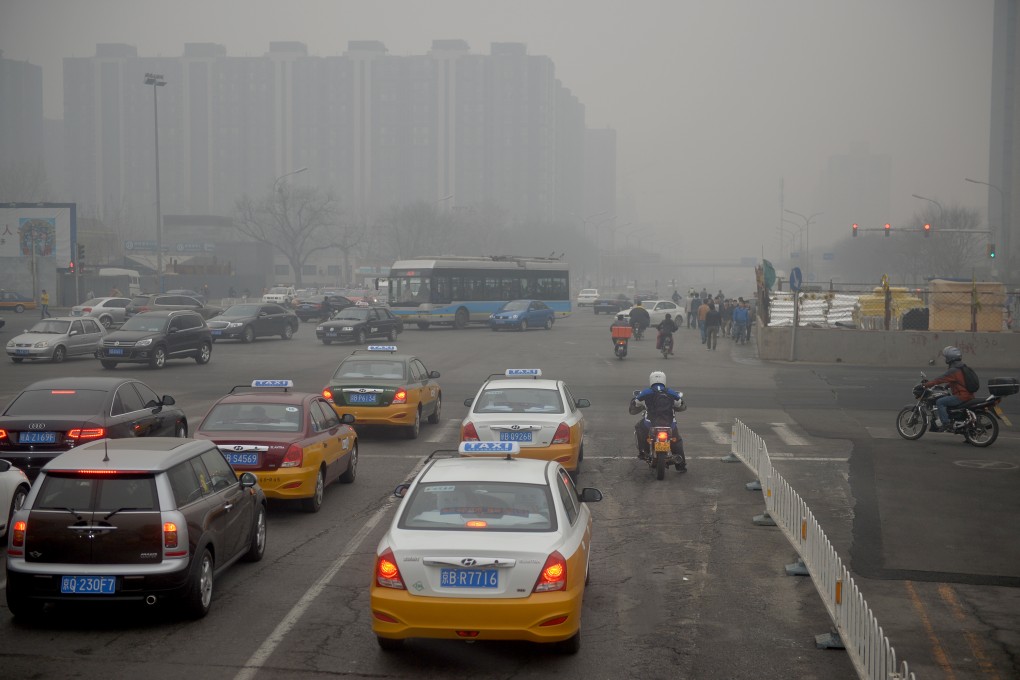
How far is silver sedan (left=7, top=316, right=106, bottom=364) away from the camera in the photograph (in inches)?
1300

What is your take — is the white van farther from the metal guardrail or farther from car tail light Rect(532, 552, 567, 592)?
car tail light Rect(532, 552, 567, 592)

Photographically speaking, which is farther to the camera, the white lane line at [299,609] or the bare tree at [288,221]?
the bare tree at [288,221]

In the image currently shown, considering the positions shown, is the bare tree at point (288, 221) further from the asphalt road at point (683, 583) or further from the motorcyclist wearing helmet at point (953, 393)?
the motorcyclist wearing helmet at point (953, 393)

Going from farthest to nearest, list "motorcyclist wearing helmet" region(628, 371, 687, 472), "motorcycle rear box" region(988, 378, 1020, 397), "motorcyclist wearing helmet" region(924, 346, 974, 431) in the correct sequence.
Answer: "motorcyclist wearing helmet" region(924, 346, 974, 431), "motorcycle rear box" region(988, 378, 1020, 397), "motorcyclist wearing helmet" region(628, 371, 687, 472)

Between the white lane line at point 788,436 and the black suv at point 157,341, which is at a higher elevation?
the black suv at point 157,341

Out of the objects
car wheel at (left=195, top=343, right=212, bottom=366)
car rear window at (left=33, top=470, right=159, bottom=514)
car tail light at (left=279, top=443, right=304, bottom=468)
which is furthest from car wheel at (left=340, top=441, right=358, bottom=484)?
car wheel at (left=195, top=343, right=212, bottom=366)

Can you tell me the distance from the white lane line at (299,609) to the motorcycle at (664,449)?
14.3 ft

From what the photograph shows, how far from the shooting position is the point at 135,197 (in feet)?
586

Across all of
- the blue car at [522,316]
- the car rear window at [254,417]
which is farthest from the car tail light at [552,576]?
the blue car at [522,316]

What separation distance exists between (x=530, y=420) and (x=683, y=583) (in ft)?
16.3

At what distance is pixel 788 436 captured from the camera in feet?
65.4

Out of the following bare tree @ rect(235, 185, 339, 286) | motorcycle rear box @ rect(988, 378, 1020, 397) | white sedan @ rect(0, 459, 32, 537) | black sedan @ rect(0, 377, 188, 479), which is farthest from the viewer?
bare tree @ rect(235, 185, 339, 286)

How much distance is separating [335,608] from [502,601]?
86.4 inches

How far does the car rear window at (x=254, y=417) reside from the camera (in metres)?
12.6
